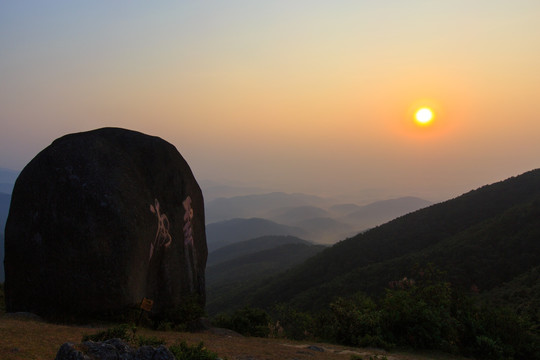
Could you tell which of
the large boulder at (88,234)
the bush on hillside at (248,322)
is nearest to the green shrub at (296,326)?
the bush on hillside at (248,322)

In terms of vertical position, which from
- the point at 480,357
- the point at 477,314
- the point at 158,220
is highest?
the point at 158,220

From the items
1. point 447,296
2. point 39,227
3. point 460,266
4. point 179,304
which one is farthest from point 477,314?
point 460,266

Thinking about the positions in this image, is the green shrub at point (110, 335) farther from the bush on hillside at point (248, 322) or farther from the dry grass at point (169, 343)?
the bush on hillside at point (248, 322)

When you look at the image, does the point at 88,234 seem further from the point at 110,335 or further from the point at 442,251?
the point at 442,251

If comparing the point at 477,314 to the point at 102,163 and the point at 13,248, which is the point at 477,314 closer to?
the point at 102,163

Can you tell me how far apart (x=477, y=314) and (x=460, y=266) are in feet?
73.6

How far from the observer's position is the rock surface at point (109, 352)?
20.2 feet

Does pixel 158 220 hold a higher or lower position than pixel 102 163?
lower

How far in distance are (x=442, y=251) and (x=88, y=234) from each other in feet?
130

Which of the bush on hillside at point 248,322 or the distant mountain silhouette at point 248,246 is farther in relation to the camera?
the distant mountain silhouette at point 248,246

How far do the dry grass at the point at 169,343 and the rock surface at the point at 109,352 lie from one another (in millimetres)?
2954

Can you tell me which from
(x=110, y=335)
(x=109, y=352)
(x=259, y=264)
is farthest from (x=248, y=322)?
(x=259, y=264)

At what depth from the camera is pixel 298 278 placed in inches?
2210

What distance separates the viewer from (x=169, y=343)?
12188 millimetres
